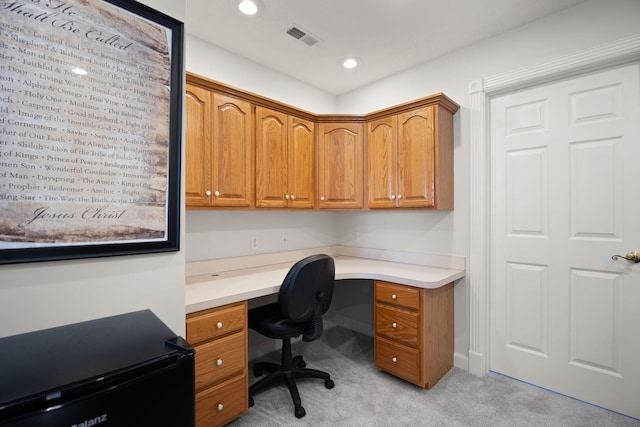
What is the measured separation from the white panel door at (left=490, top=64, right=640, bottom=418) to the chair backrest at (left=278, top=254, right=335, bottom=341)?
134 cm

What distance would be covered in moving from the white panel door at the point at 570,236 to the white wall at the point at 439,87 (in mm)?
220

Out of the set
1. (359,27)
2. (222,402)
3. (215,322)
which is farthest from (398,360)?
(359,27)

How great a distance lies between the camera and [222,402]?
1.70 meters

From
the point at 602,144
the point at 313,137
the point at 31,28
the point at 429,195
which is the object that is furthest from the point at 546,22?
the point at 31,28

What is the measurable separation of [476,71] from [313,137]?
139 cm

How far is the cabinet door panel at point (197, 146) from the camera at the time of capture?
1912 millimetres

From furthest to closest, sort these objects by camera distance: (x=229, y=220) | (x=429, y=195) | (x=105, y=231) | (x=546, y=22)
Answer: (x=229, y=220), (x=429, y=195), (x=546, y=22), (x=105, y=231)

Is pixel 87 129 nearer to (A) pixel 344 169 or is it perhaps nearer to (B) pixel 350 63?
(A) pixel 344 169

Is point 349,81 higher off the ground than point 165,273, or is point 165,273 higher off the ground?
point 349,81

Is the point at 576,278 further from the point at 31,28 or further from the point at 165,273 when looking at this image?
the point at 31,28

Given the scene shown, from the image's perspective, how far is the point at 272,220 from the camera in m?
2.83

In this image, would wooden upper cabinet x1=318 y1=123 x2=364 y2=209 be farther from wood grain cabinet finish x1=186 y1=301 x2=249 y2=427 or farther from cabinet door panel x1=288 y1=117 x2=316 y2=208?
wood grain cabinet finish x1=186 y1=301 x2=249 y2=427

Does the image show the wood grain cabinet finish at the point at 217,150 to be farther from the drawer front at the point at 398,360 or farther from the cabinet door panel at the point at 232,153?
the drawer front at the point at 398,360

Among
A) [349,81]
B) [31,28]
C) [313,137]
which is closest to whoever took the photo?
[31,28]
